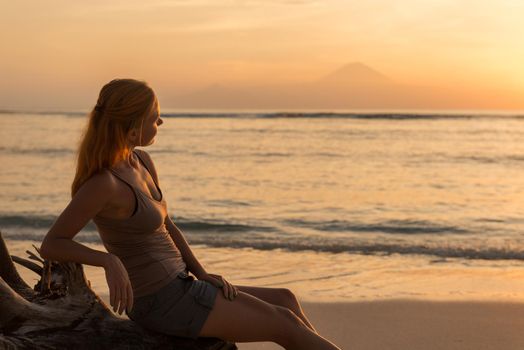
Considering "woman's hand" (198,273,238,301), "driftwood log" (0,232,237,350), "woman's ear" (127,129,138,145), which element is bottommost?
"driftwood log" (0,232,237,350)

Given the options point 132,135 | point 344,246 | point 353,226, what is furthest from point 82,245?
point 353,226

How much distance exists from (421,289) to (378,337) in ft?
6.78

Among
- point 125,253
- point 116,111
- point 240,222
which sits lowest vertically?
point 240,222

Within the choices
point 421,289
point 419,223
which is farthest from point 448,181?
point 421,289

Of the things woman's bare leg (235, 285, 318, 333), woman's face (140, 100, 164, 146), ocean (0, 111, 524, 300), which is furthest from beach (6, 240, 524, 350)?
woman's face (140, 100, 164, 146)

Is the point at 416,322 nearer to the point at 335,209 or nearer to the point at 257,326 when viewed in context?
the point at 257,326

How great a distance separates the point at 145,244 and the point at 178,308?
1.17ft

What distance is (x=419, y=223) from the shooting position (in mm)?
14398

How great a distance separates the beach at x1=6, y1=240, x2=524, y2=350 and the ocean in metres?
0.39

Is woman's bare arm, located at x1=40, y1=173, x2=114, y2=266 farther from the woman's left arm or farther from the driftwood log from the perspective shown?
the woman's left arm

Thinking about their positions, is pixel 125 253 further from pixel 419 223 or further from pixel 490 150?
pixel 490 150

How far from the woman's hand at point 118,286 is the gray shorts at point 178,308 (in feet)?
1.51

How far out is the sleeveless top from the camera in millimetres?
3746

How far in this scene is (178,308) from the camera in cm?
382
